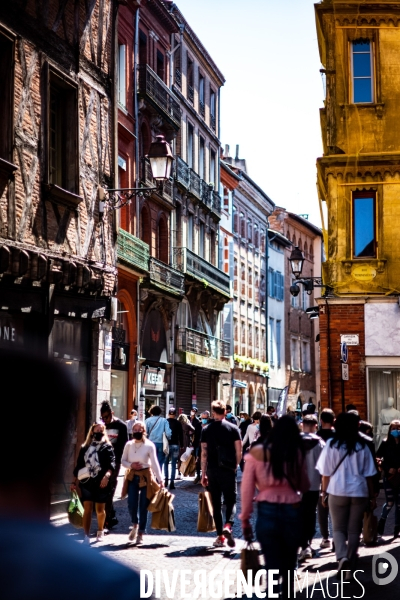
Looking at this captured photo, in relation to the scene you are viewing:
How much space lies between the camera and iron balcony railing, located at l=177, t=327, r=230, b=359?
43031 mm

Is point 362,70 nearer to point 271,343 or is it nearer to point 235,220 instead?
point 235,220

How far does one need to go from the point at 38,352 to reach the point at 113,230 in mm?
4632

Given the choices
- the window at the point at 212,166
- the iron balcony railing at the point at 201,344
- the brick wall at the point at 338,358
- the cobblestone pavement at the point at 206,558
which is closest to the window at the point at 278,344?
the iron balcony railing at the point at 201,344

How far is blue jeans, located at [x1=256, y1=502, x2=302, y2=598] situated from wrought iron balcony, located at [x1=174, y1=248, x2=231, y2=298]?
1349 inches

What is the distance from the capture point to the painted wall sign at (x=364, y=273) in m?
25.6

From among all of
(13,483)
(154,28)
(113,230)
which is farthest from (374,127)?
(154,28)

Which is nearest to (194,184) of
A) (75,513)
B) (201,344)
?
(201,344)

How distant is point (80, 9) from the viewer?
19359 mm

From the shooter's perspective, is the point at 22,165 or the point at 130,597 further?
the point at 22,165

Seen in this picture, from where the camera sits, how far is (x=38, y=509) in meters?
15.7

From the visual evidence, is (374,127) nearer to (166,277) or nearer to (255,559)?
(166,277)

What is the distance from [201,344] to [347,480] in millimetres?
34490

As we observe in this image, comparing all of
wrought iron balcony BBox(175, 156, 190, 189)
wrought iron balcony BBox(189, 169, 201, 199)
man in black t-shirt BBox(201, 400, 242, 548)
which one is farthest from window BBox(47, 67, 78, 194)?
wrought iron balcony BBox(189, 169, 201, 199)

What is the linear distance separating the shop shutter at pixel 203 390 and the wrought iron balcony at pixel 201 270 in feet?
12.0
